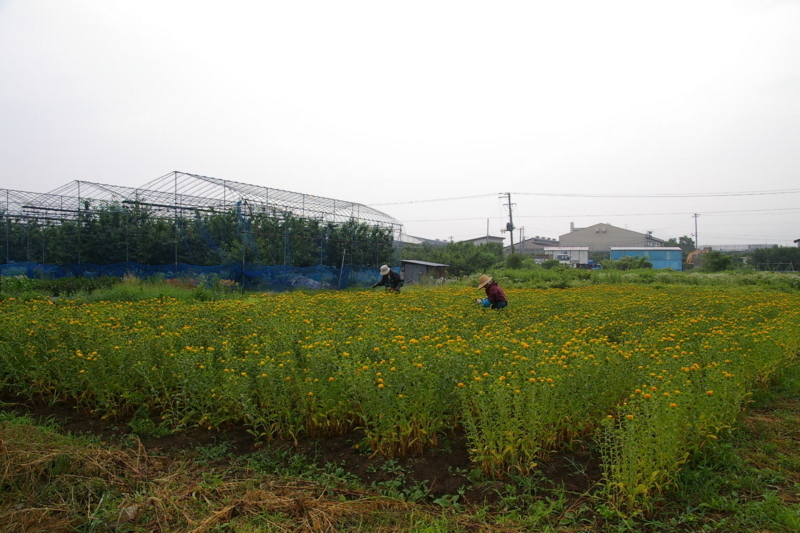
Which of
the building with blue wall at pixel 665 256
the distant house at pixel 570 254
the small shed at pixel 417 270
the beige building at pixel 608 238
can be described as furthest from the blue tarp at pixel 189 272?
the beige building at pixel 608 238

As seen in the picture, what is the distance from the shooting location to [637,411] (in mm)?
3645

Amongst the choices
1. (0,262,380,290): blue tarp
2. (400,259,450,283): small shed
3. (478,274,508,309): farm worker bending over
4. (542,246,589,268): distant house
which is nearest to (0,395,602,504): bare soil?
(478,274,508,309): farm worker bending over

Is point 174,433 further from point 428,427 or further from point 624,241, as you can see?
point 624,241

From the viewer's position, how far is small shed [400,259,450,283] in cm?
2946

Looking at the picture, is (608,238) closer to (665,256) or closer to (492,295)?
(665,256)

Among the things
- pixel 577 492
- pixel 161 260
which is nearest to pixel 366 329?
pixel 577 492

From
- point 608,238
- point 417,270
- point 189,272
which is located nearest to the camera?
point 189,272

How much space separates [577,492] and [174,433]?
3.30 meters

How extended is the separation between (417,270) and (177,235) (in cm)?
1570

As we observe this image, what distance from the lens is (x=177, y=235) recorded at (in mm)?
18500

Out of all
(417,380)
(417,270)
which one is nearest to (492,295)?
(417,380)

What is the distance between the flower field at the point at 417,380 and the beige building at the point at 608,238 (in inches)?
2791

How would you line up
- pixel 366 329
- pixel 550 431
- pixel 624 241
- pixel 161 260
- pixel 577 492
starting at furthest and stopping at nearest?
pixel 624 241 → pixel 161 260 → pixel 366 329 → pixel 550 431 → pixel 577 492

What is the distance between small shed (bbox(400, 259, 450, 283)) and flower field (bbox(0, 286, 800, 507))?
73.7 ft
